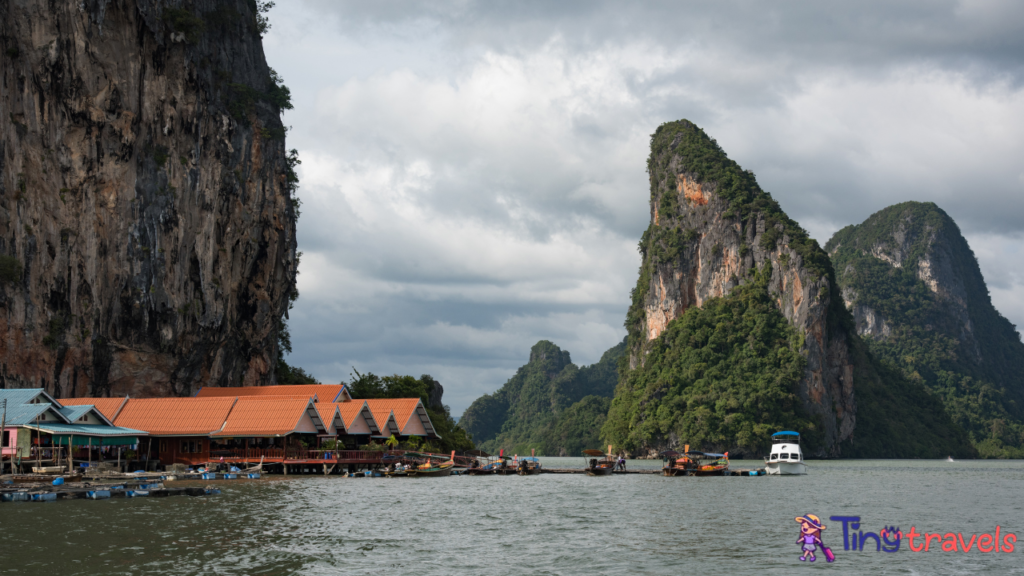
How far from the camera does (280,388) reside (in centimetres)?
5922

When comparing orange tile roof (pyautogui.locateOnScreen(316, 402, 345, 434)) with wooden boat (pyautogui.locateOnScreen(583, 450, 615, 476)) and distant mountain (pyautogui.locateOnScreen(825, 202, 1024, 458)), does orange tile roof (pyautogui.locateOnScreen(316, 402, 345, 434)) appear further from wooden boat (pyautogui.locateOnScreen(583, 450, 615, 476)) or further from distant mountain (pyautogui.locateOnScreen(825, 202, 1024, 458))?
distant mountain (pyautogui.locateOnScreen(825, 202, 1024, 458))

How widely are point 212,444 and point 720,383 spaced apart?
80.2 meters

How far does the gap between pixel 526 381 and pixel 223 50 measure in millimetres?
138763

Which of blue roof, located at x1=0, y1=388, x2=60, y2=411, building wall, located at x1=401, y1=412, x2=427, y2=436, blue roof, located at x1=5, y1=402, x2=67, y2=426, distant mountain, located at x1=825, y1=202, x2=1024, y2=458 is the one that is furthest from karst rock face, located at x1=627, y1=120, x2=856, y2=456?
blue roof, located at x1=5, y1=402, x2=67, y2=426

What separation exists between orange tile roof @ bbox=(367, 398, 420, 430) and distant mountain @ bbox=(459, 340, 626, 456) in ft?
321

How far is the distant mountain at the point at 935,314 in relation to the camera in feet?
481

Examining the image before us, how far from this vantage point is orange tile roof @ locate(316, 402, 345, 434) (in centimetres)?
5088

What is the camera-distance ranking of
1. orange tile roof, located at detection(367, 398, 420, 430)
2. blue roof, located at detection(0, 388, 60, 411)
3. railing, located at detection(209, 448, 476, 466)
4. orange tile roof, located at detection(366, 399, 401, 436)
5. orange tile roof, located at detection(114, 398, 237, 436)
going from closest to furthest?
blue roof, located at detection(0, 388, 60, 411) → orange tile roof, located at detection(114, 398, 237, 436) → railing, located at detection(209, 448, 476, 466) → orange tile roof, located at detection(366, 399, 401, 436) → orange tile roof, located at detection(367, 398, 420, 430)

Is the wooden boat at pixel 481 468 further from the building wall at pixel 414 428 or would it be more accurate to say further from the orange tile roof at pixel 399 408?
the orange tile roof at pixel 399 408

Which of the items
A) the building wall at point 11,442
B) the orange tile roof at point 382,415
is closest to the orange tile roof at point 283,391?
the orange tile roof at point 382,415

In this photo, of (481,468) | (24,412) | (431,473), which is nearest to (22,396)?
(24,412)

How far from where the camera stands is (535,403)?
185875 millimetres

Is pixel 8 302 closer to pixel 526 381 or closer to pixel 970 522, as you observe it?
pixel 970 522

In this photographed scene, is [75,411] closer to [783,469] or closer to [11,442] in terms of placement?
[11,442]
